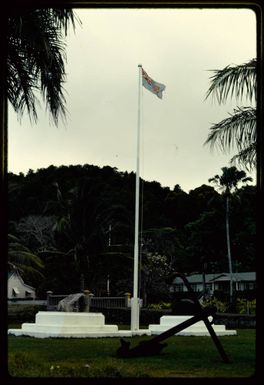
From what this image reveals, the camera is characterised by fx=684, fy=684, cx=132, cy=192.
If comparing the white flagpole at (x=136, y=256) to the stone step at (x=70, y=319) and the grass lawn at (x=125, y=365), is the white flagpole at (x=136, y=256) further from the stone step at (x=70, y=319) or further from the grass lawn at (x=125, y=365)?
the grass lawn at (x=125, y=365)

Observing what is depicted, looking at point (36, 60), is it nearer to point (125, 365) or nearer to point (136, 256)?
point (125, 365)

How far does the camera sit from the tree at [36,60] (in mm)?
6353

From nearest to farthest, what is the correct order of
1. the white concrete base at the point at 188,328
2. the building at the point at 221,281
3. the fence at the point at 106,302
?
the white concrete base at the point at 188,328
the fence at the point at 106,302
the building at the point at 221,281

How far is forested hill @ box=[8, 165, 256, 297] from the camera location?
73.5ft

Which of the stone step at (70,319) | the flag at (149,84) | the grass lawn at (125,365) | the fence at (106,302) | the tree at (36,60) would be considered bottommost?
the fence at (106,302)

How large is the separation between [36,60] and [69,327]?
27.5ft

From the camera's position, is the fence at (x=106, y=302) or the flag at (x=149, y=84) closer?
the flag at (x=149, y=84)

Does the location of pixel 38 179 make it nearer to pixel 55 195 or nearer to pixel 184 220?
pixel 55 195

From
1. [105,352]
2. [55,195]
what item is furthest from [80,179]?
[105,352]

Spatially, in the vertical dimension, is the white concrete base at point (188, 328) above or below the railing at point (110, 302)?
above

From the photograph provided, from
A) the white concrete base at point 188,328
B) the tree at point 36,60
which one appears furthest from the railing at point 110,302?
the tree at point 36,60

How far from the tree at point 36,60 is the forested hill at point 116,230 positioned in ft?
37.8

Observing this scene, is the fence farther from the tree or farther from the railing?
the tree

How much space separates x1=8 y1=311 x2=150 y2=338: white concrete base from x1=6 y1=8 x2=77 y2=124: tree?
7.55 metres
